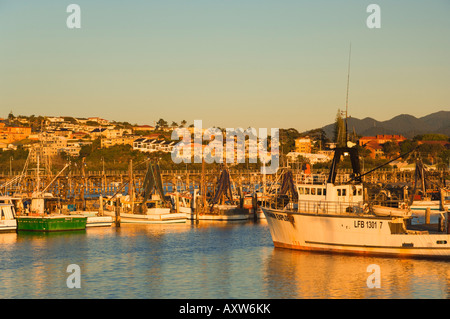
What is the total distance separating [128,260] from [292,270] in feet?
47.6

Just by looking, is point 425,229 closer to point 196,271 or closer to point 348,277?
point 348,277

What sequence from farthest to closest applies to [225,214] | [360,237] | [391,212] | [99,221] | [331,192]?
[225,214], [99,221], [331,192], [391,212], [360,237]

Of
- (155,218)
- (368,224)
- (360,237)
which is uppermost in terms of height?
(368,224)

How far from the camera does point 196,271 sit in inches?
2012

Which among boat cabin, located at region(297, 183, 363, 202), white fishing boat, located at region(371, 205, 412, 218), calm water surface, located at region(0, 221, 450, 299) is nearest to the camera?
calm water surface, located at region(0, 221, 450, 299)

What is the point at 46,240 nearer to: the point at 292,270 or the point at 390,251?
the point at 292,270

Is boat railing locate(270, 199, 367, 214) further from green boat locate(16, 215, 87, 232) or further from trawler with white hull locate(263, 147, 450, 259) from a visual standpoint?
green boat locate(16, 215, 87, 232)

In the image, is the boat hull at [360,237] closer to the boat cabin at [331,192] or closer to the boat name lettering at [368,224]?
the boat name lettering at [368,224]

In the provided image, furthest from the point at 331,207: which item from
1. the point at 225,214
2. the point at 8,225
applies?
the point at 8,225

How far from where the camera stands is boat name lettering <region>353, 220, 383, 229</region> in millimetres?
53938

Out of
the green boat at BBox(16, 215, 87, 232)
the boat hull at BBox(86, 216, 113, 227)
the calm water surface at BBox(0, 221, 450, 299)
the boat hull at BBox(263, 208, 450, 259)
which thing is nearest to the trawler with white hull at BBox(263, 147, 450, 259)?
the boat hull at BBox(263, 208, 450, 259)

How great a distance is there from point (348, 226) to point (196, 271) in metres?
13.6

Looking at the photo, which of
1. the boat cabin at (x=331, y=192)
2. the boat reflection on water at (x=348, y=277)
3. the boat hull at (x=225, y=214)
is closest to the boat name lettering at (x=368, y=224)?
the boat reflection on water at (x=348, y=277)

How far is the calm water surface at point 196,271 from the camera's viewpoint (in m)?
44.1
